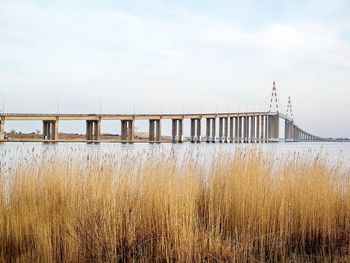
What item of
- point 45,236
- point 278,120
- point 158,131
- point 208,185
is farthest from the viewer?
point 278,120

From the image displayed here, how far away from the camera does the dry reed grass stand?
6.05 metres

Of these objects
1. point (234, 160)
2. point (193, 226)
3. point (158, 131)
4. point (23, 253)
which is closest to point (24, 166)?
point (23, 253)

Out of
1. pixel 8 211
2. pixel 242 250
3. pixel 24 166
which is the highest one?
pixel 24 166

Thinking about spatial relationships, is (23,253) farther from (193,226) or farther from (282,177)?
(282,177)

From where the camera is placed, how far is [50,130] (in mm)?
64188

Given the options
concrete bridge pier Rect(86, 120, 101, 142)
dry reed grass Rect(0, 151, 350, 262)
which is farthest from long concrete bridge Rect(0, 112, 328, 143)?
dry reed grass Rect(0, 151, 350, 262)

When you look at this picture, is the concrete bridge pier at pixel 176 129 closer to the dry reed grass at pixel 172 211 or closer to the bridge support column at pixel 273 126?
the bridge support column at pixel 273 126

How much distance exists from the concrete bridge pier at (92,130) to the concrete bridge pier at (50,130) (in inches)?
285

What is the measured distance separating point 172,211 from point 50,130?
60.6 m

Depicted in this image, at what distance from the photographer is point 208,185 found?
28.0 ft

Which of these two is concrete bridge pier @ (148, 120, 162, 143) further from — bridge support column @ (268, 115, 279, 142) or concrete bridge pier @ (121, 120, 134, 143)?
bridge support column @ (268, 115, 279, 142)

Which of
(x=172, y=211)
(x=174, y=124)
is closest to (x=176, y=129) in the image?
(x=174, y=124)

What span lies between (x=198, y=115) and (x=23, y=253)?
253 ft

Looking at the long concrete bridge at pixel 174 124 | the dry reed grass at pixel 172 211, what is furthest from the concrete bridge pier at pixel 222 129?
the dry reed grass at pixel 172 211
